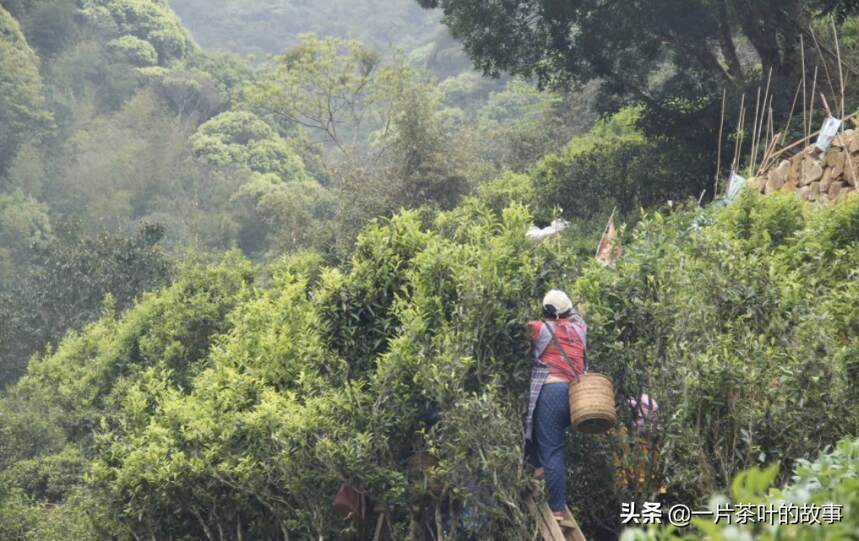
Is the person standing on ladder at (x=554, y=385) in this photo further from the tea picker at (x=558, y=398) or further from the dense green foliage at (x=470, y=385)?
the dense green foliage at (x=470, y=385)

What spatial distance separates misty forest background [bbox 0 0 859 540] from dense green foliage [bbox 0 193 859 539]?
0.06ft

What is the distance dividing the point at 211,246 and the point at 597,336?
105 ft

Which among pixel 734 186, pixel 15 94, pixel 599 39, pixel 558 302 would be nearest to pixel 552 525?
pixel 558 302

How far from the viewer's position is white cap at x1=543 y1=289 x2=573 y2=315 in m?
6.43

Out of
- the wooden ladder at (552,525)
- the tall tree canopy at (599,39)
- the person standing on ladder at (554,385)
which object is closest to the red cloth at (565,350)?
the person standing on ladder at (554,385)

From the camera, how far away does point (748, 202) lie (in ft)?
31.6

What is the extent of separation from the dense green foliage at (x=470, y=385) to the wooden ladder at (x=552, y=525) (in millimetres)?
81

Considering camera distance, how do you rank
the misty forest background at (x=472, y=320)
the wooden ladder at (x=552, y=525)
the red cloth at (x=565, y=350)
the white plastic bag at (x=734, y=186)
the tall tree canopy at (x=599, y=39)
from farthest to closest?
1. the tall tree canopy at (x=599, y=39)
2. the white plastic bag at (x=734, y=186)
3. the red cloth at (x=565, y=350)
4. the misty forest background at (x=472, y=320)
5. the wooden ladder at (x=552, y=525)

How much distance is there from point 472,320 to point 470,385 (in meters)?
0.35

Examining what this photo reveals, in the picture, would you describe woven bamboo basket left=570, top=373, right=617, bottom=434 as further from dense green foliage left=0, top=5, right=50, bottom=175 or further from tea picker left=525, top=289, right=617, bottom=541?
Answer: dense green foliage left=0, top=5, right=50, bottom=175

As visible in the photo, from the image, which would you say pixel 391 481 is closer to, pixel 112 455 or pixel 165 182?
pixel 112 455

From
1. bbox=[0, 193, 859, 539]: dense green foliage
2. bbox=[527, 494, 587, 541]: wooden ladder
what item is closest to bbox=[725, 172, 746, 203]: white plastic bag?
bbox=[0, 193, 859, 539]: dense green foliage

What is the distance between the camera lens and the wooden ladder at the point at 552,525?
6.09m

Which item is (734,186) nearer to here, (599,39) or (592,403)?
(599,39)
